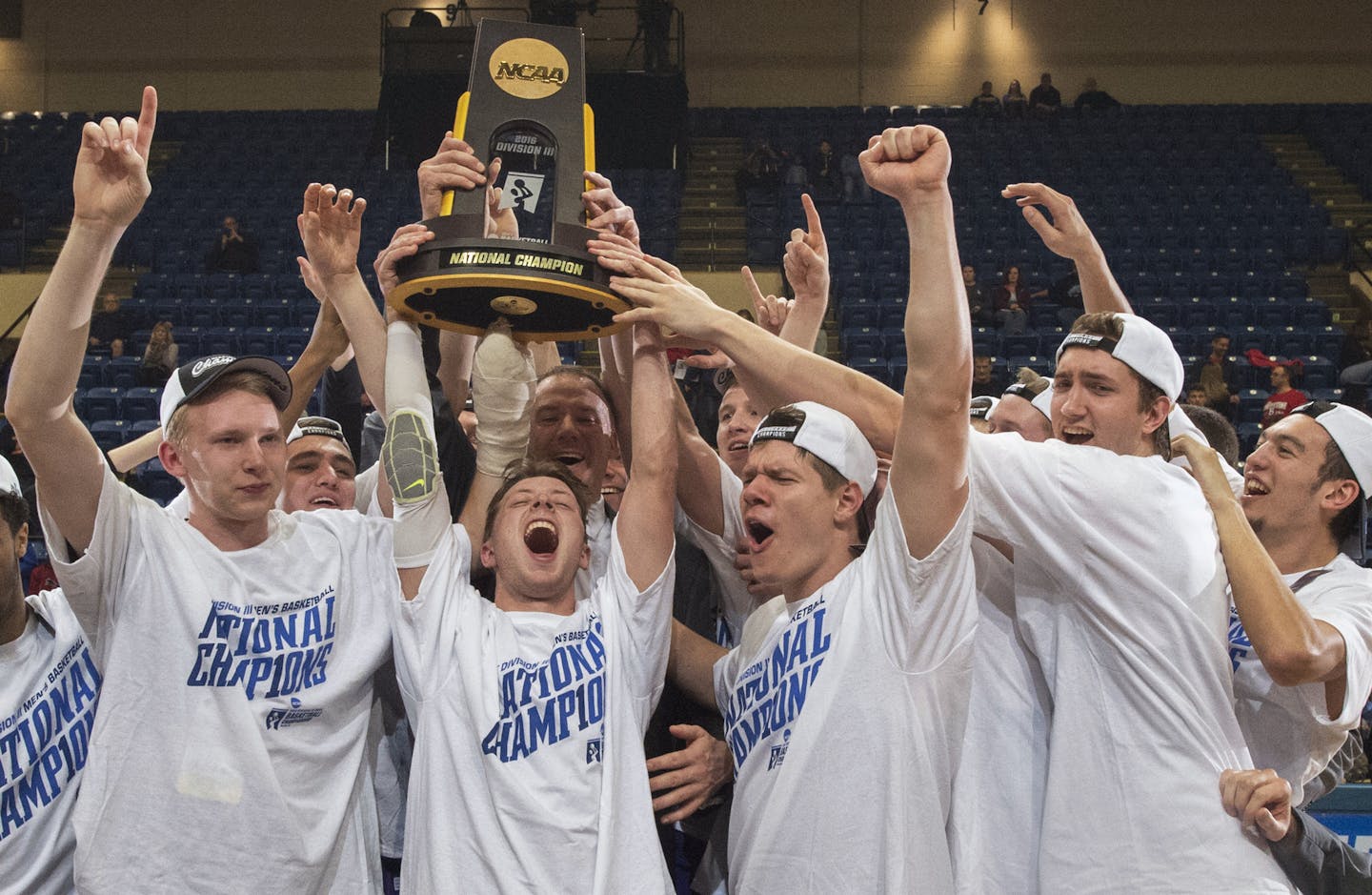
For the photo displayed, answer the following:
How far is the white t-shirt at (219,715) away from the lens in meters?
2.81

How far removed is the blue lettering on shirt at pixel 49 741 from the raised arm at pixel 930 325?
6.56 feet

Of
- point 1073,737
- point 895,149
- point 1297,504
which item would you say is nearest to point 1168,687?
point 1073,737

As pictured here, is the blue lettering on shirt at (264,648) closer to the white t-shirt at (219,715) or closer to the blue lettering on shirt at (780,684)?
the white t-shirt at (219,715)

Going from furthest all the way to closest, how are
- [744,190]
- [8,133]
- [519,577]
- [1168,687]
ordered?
[8,133]
[744,190]
[519,577]
[1168,687]

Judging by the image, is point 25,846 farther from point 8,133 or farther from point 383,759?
point 8,133

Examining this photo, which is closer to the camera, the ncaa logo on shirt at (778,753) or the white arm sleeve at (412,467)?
the ncaa logo on shirt at (778,753)

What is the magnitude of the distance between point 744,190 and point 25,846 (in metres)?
15.8

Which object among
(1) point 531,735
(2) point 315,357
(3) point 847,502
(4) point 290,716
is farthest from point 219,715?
(3) point 847,502

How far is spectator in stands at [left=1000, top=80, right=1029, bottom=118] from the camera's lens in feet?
63.6

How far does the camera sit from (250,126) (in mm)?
19875

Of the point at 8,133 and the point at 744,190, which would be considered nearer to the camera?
the point at 744,190

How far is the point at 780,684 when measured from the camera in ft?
9.61

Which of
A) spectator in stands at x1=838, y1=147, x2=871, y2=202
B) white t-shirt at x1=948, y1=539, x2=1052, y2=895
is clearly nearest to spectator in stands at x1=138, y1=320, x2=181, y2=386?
spectator in stands at x1=838, y1=147, x2=871, y2=202

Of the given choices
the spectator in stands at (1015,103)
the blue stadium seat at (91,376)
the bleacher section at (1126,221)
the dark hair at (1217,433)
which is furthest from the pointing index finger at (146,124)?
the spectator in stands at (1015,103)
